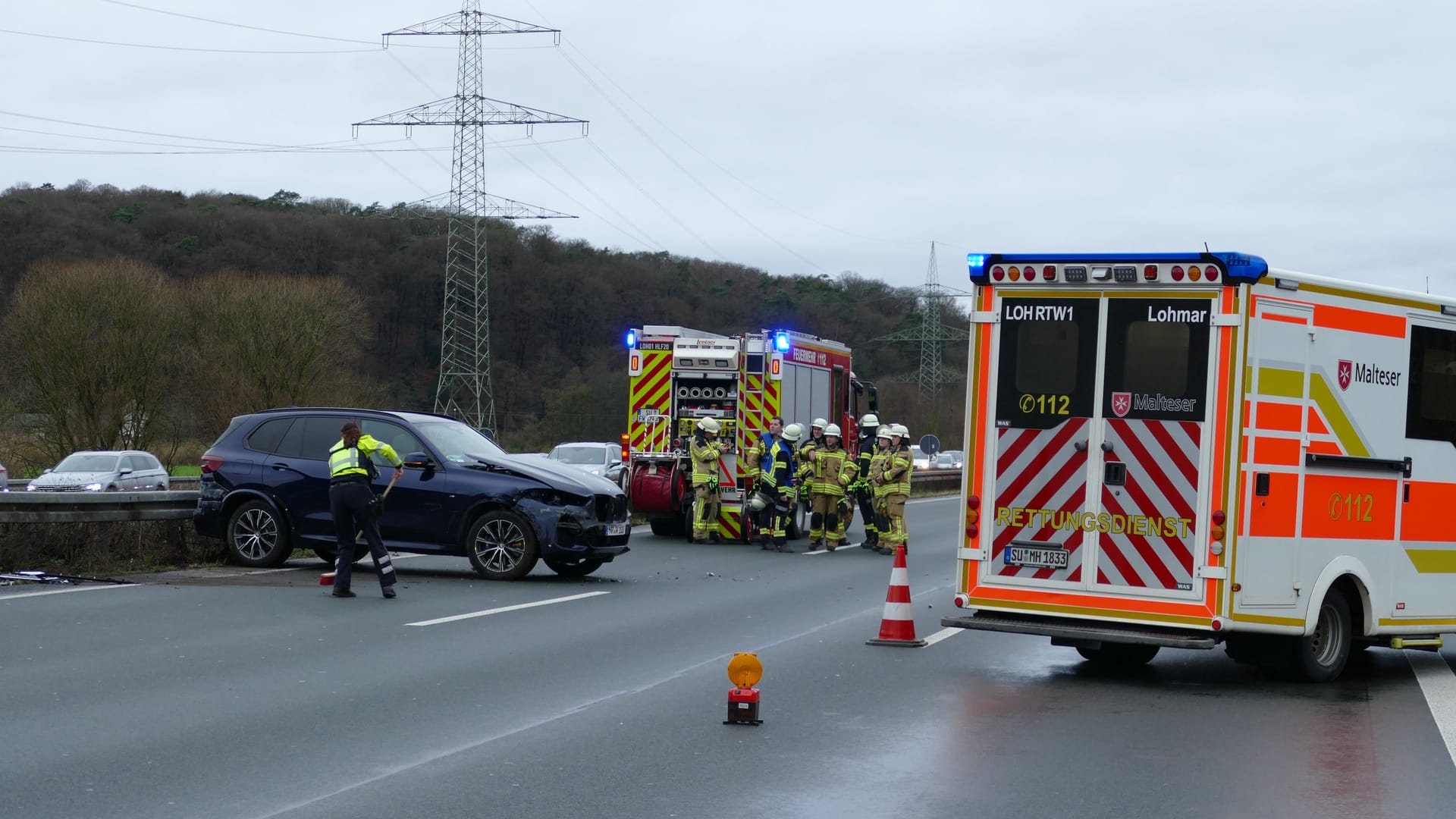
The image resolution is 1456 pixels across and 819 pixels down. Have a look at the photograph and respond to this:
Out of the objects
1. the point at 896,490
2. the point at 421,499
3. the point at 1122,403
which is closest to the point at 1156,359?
the point at 1122,403

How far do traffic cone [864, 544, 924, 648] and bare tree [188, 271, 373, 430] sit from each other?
42318 mm

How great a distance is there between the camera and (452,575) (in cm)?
1669

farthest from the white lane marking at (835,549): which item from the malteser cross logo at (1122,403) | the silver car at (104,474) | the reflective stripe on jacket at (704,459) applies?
the silver car at (104,474)

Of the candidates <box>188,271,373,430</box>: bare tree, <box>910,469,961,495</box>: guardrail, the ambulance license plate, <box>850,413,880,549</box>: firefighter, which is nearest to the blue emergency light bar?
the ambulance license plate

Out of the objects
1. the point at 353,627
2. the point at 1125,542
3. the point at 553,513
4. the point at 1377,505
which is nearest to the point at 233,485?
the point at 553,513

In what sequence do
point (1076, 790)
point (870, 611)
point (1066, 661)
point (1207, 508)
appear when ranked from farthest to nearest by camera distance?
1. point (870, 611)
2. point (1066, 661)
3. point (1207, 508)
4. point (1076, 790)

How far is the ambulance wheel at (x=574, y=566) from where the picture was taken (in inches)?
655

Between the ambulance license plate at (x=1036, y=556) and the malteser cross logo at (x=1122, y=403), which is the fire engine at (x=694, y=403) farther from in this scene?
the malteser cross logo at (x=1122, y=403)

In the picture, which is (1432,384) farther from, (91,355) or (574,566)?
(91,355)

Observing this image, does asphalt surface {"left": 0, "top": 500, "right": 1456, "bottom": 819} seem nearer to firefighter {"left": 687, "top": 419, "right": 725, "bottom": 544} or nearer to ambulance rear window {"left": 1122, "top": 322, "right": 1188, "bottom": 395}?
ambulance rear window {"left": 1122, "top": 322, "right": 1188, "bottom": 395}

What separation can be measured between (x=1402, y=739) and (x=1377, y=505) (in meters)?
2.59

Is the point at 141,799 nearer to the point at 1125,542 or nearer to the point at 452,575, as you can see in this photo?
the point at 1125,542

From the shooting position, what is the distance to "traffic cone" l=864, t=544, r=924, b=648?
1208 centimetres

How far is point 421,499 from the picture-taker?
16250mm
